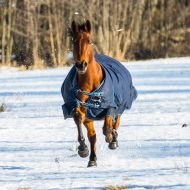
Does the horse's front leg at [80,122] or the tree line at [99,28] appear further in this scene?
the tree line at [99,28]

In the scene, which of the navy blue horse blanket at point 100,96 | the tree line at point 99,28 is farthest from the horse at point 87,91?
the tree line at point 99,28

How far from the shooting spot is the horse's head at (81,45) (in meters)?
7.33

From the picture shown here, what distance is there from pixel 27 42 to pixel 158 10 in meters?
8.10

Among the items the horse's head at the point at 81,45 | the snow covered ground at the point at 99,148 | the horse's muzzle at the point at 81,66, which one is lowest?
the snow covered ground at the point at 99,148

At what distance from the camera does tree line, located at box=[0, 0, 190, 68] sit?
1243 inches

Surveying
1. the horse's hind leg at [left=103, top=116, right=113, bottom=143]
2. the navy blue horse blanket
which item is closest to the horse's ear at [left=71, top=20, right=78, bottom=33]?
the navy blue horse blanket

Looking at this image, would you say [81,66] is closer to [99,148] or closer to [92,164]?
[92,164]

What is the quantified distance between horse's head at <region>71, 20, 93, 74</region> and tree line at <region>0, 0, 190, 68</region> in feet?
71.6

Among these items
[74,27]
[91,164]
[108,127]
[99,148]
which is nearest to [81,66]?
[74,27]

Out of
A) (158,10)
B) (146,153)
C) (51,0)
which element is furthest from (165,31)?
(146,153)

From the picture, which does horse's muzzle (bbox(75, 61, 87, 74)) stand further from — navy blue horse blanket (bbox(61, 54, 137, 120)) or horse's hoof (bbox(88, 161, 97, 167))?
horse's hoof (bbox(88, 161, 97, 167))

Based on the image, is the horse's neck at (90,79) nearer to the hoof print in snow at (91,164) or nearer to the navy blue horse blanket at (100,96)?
the navy blue horse blanket at (100,96)

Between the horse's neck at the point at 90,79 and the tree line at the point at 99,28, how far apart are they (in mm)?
21581

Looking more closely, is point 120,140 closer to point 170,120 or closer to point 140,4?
point 170,120
